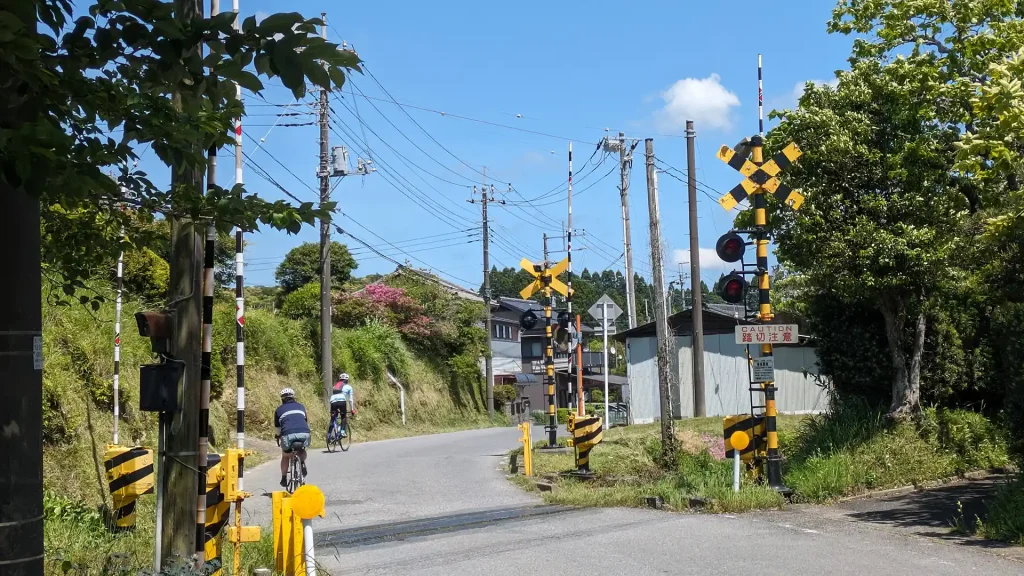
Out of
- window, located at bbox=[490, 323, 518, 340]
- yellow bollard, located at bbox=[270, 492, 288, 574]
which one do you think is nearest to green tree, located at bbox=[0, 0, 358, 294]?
yellow bollard, located at bbox=[270, 492, 288, 574]

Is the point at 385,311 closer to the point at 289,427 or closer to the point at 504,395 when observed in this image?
the point at 504,395

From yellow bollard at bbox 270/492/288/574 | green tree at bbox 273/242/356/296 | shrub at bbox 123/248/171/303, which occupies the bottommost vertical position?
yellow bollard at bbox 270/492/288/574

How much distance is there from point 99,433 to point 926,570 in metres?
11.1

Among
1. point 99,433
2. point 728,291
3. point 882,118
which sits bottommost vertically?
point 99,433

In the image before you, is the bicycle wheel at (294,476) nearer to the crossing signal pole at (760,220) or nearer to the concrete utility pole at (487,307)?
the crossing signal pole at (760,220)

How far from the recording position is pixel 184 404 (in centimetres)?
683

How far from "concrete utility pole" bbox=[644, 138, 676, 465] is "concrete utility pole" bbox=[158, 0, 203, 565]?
9104mm

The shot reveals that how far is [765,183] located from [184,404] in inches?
341

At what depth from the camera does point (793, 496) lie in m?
12.5

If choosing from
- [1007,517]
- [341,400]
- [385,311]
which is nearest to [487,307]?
[385,311]

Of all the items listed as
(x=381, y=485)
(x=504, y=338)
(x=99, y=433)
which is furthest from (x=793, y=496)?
(x=504, y=338)

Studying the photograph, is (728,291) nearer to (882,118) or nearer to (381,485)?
(882,118)

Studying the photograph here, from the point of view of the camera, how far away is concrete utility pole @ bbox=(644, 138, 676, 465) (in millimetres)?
14797

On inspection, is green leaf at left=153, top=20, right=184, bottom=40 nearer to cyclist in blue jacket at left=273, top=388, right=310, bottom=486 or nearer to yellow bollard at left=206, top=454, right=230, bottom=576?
yellow bollard at left=206, top=454, right=230, bottom=576
